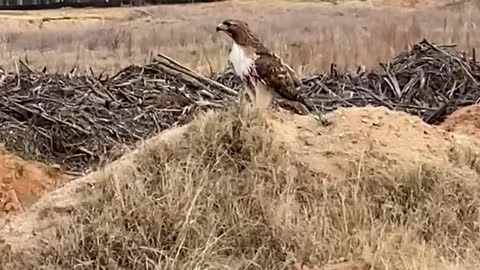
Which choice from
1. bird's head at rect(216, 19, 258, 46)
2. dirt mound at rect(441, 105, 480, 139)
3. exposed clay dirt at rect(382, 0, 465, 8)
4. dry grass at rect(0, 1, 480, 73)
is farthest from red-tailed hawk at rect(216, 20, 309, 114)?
exposed clay dirt at rect(382, 0, 465, 8)

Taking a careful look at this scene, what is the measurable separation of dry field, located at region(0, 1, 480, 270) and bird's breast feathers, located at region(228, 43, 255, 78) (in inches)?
16.9

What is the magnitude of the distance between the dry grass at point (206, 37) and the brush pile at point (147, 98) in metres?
3.14

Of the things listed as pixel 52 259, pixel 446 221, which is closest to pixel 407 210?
pixel 446 221

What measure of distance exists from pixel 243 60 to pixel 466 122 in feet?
7.81

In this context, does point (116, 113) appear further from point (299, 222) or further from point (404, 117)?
point (299, 222)

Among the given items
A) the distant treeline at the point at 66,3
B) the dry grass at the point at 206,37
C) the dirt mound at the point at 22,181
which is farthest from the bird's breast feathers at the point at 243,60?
the distant treeline at the point at 66,3

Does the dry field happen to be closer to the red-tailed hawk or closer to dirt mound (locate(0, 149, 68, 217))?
dirt mound (locate(0, 149, 68, 217))

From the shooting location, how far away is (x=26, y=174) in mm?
8273

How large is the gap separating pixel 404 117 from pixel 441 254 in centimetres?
203

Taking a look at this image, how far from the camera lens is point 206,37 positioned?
2567 centimetres

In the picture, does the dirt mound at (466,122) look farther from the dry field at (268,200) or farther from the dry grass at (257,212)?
the dry grass at (257,212)

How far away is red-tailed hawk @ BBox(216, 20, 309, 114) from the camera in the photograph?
772cm

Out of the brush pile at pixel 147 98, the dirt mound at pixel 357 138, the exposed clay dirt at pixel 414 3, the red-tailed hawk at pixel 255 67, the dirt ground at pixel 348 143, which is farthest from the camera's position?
the exposed clay dirt at pixel 414 3

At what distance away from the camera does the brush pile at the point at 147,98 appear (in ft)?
32.6
